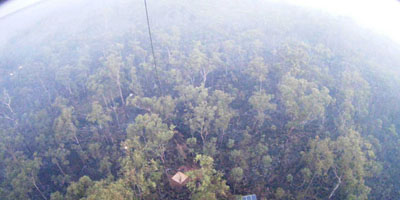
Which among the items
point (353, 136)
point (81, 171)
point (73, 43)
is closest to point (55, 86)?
point (73, 43)

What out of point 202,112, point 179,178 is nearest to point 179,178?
point 179,178

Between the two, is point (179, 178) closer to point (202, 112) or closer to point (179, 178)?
point (179, 178)

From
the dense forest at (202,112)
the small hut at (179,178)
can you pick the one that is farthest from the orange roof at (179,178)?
the dense forest at (202,112)

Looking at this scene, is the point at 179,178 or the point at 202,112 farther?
the point at 202,112

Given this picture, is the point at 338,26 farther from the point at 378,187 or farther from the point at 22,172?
the point at 22,172

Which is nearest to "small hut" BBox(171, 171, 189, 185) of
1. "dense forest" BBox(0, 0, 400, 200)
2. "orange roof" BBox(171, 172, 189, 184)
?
"orange roof" BBox(171, 172, 189, 184)

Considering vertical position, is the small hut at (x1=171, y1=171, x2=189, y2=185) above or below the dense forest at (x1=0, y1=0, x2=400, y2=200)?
below

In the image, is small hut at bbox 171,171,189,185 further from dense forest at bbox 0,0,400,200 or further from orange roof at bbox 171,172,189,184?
dense forest at bbox 0,0,400,200

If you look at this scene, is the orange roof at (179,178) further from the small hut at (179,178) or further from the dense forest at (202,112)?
the dense forest at (202,112)

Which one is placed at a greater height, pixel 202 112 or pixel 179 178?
pixel 202 112
